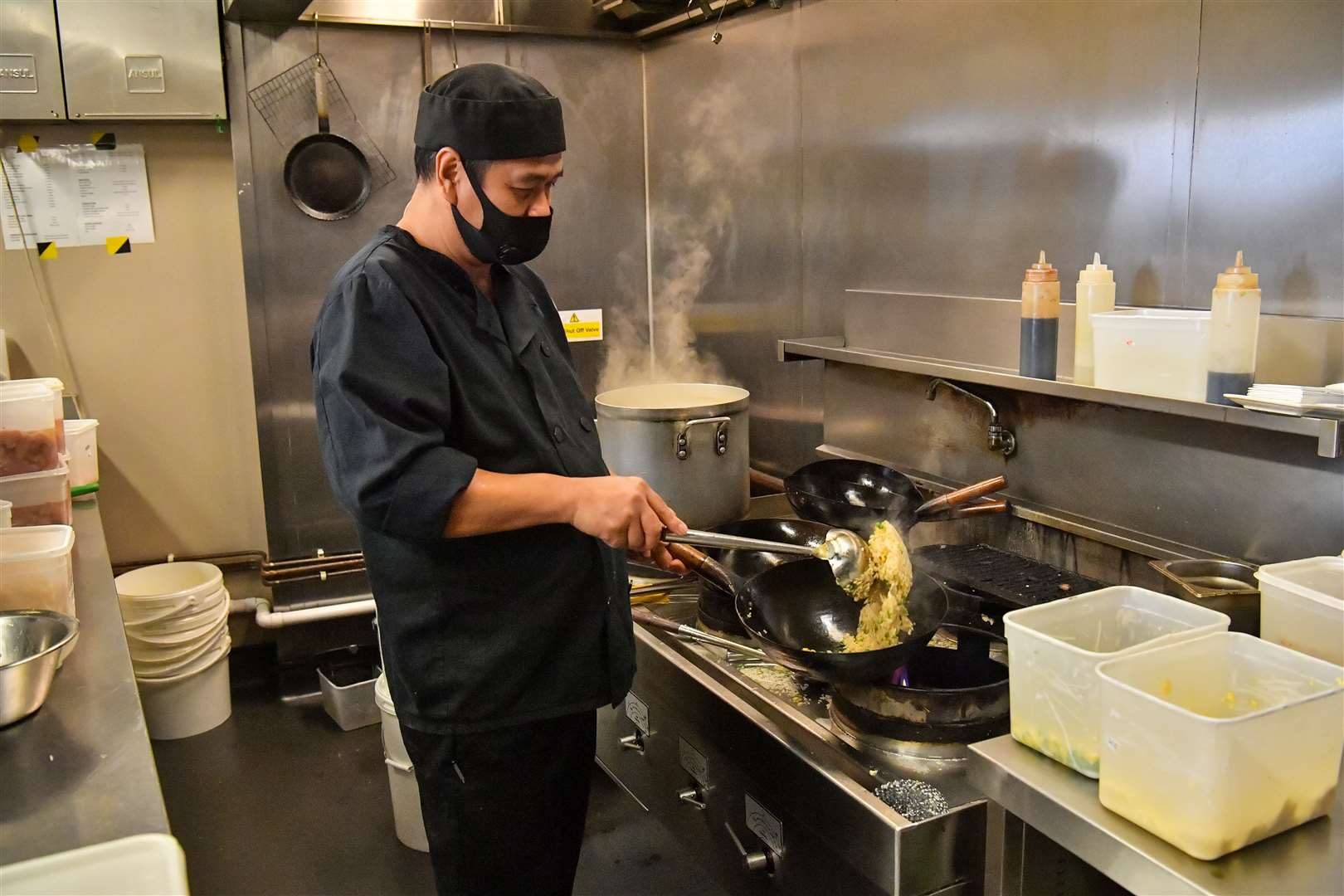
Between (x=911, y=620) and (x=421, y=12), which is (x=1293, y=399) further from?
(x=421, y=12)

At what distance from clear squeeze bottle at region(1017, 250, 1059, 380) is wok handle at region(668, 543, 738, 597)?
72cm

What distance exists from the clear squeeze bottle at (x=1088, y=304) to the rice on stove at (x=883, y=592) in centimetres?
48

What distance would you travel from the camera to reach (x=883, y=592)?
76.2 inches

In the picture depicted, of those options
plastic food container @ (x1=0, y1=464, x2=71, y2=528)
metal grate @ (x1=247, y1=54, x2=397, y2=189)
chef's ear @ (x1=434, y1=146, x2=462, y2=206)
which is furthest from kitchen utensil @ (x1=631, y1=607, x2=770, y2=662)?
metal grate @ (x1=247, y1=54, x2=397, y2=189)

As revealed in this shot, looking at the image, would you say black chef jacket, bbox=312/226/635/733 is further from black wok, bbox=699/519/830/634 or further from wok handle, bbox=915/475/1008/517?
wok handle, bbox=915/475/1008/517

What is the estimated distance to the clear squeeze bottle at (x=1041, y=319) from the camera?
2061 mm

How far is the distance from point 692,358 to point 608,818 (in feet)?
5.31

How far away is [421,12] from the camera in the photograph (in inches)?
149

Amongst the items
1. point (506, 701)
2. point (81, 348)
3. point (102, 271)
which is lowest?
point (506, 701)

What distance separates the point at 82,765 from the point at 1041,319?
1.79 meters

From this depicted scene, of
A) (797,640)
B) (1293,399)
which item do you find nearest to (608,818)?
(797,640)

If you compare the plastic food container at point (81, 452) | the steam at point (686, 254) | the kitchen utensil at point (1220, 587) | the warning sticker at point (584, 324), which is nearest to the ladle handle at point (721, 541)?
the kitchen utensil at point (1220, 587)

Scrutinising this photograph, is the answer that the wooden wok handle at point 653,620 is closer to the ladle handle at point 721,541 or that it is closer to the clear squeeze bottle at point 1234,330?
the ladle handle at point 721,541

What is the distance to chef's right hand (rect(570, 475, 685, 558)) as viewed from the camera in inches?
63.1
